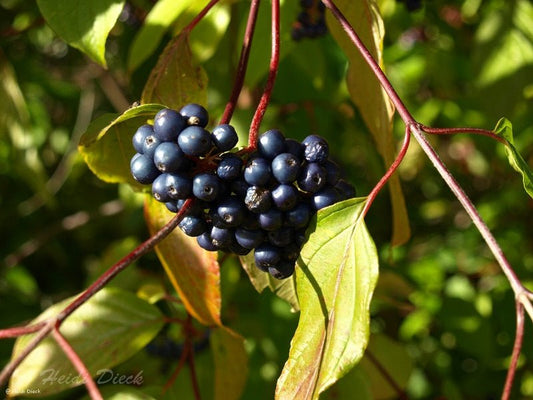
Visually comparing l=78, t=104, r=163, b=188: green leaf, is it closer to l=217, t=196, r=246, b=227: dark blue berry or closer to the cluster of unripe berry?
the cluster of unripe berry

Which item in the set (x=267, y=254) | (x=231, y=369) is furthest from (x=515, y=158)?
(x=231, y=369)

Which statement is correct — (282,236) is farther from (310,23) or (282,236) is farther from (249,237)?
(310,23)

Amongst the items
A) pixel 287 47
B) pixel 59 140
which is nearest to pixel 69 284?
pixel 59 140

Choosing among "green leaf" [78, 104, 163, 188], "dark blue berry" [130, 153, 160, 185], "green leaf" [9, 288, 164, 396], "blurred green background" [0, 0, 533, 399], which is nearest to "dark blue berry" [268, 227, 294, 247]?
"dark blue berry" [130, 153, 160, 185]

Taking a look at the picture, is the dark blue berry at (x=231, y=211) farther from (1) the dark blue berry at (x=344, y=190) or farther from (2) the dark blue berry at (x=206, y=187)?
(1) the dark blue berry at (x=344, y=190)

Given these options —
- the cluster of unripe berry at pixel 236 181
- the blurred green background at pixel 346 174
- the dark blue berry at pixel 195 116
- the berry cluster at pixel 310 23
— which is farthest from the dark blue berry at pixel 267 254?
the berry cluster at pixel 310 23

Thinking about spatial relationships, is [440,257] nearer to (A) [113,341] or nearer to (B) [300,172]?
(A) [113,341]
